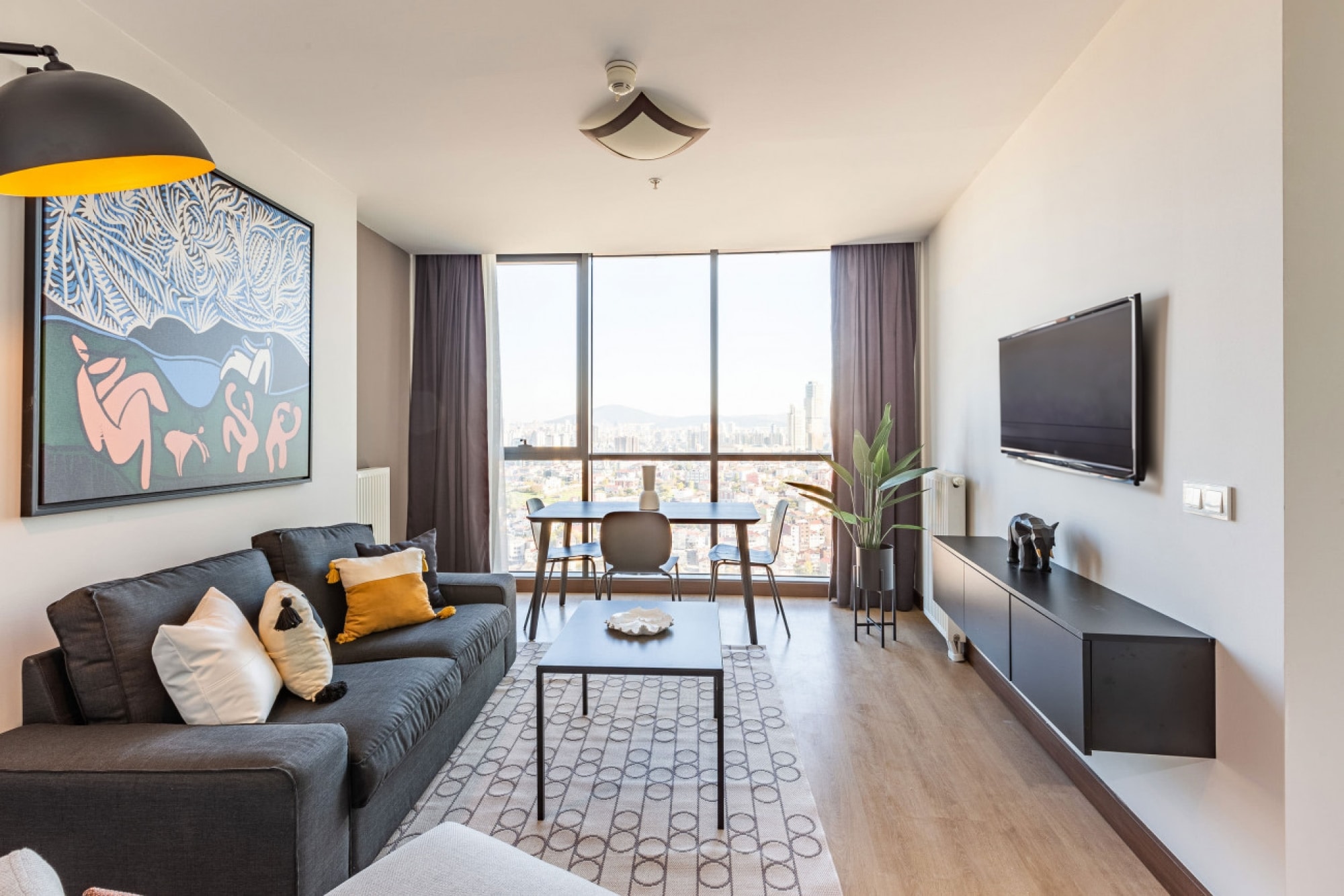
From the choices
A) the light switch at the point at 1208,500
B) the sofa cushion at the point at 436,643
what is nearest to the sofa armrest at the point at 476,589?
the sofa cushion at the point at 436,643

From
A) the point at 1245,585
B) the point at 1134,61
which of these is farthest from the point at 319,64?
the point at 1245,585

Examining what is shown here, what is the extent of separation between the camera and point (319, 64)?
2324 mm

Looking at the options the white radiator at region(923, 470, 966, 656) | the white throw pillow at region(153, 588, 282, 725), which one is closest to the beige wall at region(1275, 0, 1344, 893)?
the white radiator at region(923, 470, 966, 656)

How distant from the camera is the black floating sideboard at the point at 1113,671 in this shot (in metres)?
1.62

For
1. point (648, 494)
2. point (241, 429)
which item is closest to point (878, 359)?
point (648, 494)

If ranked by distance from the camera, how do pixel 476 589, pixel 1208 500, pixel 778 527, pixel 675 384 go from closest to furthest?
1. pixel 1208 500
2. pixel 476 589
3. pixel 778 527
4. pixel 675 384

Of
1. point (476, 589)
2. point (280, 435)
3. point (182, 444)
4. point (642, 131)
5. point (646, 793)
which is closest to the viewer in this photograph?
point (646, 793)

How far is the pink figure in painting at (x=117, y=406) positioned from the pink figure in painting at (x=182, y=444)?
8cm

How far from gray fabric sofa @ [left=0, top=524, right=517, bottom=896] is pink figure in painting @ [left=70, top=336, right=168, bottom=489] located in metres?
0.45

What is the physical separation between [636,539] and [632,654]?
1.46m

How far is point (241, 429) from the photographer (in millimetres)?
2619

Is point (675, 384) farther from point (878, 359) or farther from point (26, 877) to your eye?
point (26, 877)

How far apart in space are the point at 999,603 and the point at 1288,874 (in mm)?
995

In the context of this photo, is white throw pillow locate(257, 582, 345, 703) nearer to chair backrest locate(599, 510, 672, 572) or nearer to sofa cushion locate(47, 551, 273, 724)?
sofa cushion locate(47, 551, 273, 724)
